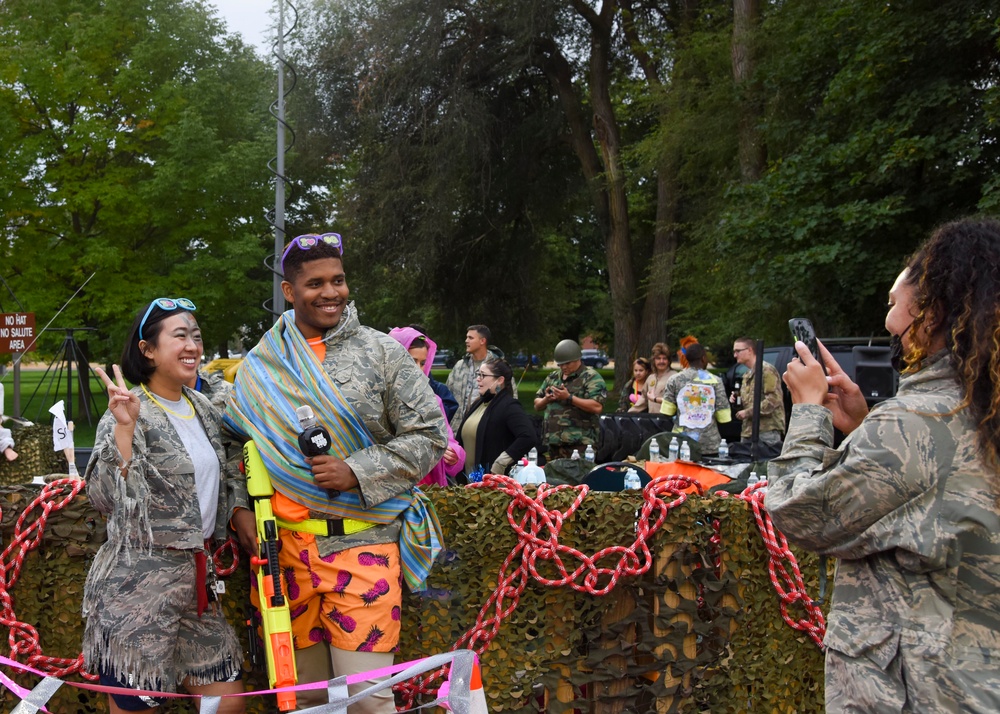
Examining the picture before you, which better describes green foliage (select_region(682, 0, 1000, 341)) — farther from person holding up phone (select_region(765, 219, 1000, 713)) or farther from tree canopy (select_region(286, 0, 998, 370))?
person holding up phone (select_region(765, 219, 1000, 713))

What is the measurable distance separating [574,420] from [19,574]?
5605 mm

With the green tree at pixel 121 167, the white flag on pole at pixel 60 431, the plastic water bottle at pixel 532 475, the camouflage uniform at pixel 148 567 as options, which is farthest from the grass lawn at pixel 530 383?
the camouflage uniform at pixel 148 567

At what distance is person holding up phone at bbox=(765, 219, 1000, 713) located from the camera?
6.69 feet

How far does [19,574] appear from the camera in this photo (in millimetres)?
3578

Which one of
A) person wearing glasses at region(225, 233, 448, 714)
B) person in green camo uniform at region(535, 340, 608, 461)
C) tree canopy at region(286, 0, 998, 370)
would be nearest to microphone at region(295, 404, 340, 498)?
person wearing glasses at region(225, 233, 448, 714)

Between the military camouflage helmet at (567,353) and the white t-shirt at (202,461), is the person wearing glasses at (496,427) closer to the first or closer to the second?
the military camouflage helmet at (567,353)

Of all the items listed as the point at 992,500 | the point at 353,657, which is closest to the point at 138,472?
the point at 353,657

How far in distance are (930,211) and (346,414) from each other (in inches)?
506

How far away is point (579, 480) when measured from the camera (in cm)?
567

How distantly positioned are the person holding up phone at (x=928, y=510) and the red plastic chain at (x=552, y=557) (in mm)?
1436

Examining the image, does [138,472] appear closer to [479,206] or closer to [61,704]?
[61,704]

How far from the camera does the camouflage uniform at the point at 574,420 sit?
8.52 m

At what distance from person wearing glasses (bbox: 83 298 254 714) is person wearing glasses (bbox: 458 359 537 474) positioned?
364 cm

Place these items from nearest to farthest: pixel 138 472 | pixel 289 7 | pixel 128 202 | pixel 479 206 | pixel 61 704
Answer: pixel 138 472
pixel 61 704
pixel 289 7
pixel 128 202
pixel 479 206
